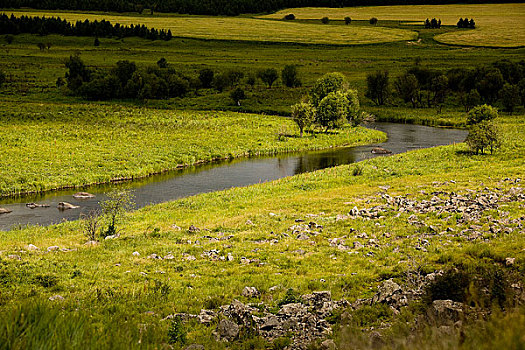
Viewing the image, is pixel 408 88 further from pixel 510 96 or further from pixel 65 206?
pixel 65 206

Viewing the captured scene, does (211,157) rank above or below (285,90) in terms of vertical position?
below

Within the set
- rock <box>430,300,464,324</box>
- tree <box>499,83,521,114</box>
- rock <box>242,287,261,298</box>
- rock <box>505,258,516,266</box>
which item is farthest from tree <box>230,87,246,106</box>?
rock <box>430,300,464,324</box>

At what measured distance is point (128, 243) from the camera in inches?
793

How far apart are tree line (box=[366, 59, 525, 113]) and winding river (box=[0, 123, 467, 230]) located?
33.1 meters

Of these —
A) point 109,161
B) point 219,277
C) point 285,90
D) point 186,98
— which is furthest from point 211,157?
point 285,90

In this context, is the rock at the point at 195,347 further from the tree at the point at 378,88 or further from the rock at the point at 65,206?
the tree at the point at 378,88

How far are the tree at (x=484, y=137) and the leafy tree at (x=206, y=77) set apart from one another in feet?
285

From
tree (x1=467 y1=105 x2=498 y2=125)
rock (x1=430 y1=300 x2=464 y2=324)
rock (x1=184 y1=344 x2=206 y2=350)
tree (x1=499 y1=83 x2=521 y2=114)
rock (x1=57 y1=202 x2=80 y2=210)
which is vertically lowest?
rock (x1=57 y1=202 x2=80 y2=210)

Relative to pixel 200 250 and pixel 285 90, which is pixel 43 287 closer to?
pixel 200 250

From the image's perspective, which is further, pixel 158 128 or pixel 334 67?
pixel 334 67

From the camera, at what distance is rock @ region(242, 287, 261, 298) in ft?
41.3

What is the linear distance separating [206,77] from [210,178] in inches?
3194

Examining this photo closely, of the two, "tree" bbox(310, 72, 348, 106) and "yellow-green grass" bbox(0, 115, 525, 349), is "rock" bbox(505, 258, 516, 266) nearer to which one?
"yellow-green grass" bbox(0, 115, 525, 349)

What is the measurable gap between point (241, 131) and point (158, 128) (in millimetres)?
12917
